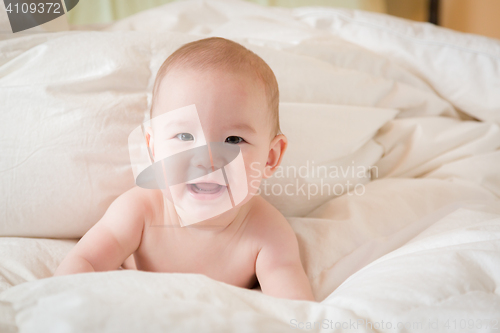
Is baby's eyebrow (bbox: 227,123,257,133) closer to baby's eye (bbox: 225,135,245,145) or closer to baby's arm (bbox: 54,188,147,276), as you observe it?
baby's eye (bbox: 225,135,245,145)

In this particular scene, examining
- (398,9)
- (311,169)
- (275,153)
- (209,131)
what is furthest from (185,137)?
(398,9)

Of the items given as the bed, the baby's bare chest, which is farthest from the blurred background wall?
the baby's bare chest

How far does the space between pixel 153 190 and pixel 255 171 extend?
181 millimetres

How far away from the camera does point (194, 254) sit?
0.67 m

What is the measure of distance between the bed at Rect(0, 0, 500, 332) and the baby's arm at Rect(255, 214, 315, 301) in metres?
0.04

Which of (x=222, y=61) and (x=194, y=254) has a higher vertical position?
(x=222, y=61)

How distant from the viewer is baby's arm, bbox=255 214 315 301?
0.60 meters

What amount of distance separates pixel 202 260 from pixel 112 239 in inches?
5.7

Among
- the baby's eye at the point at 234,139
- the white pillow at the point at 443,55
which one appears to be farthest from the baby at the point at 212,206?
the white pillow at the point at 443,55

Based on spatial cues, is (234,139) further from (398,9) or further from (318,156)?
(398,9)

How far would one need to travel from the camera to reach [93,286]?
1.20ft

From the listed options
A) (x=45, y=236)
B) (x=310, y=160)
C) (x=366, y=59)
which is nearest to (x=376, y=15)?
(x=366, y=59)

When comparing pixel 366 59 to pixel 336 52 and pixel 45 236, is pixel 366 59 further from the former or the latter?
pixel 45 236

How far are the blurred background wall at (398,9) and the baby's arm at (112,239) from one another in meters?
0.76
